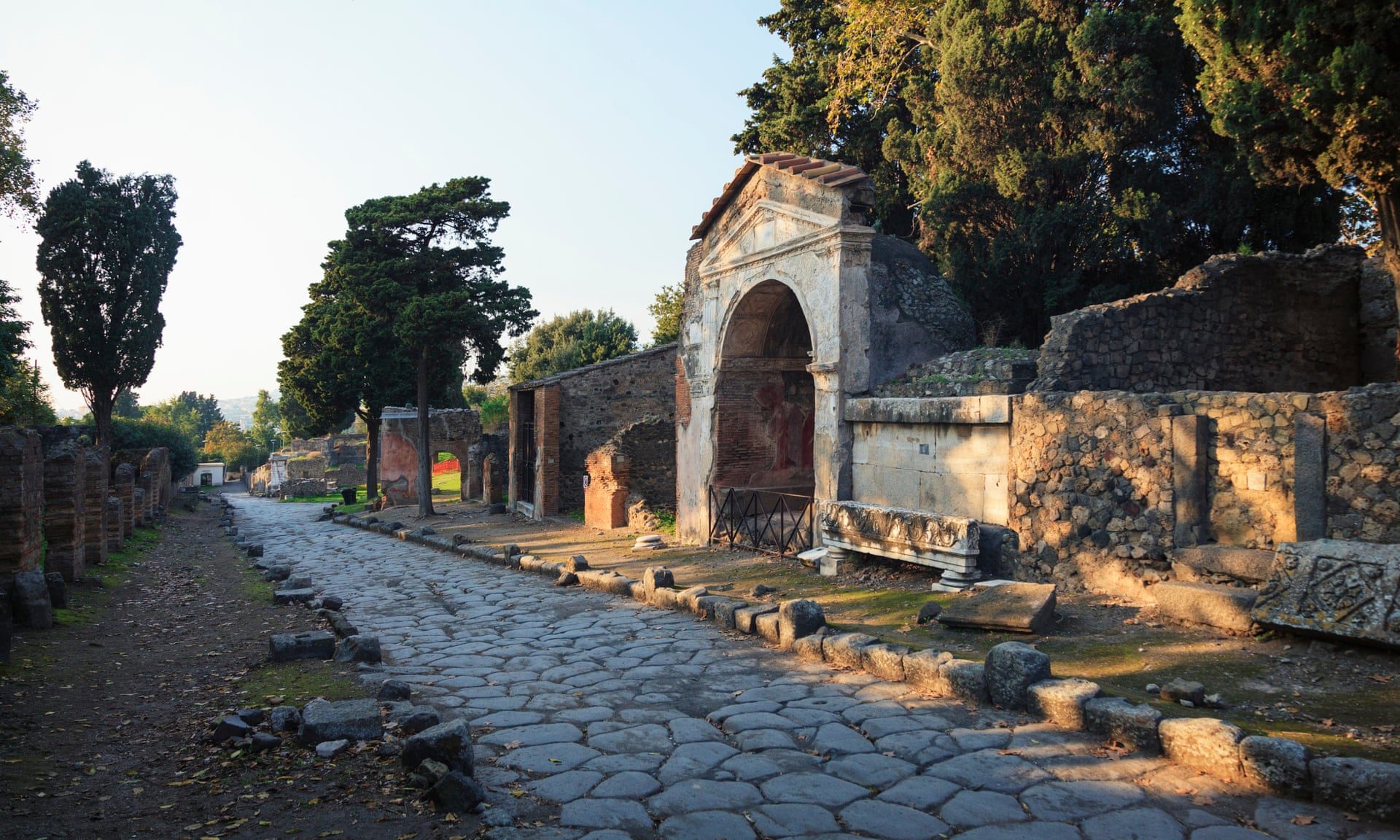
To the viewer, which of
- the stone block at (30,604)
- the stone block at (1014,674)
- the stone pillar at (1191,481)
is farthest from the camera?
the stone block at (30,604)

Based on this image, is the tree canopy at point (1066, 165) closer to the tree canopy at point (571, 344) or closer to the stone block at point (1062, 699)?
the stone block at point (1062, 699)

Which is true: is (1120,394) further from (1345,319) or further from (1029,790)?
(1345,319)

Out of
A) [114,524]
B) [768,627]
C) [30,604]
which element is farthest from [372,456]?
[768,627]

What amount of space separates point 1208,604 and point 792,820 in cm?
417

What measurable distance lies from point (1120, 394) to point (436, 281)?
18.7m

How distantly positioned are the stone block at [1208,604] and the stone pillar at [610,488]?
11.6 m

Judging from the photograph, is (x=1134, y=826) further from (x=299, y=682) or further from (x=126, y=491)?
(x=126, y=491)

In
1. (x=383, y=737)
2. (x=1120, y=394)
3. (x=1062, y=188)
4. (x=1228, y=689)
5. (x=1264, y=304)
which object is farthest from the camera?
(x=1062, y=188)

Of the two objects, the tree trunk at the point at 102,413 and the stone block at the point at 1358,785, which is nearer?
the stone block at the point at 1358,785

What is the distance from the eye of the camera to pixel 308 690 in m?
5.87

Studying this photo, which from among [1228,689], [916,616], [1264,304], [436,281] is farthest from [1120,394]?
[436,281]

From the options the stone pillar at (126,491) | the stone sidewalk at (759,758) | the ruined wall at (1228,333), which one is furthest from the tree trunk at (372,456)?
the ruined wall at (1228,333)

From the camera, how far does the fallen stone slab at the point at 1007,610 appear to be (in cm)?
687

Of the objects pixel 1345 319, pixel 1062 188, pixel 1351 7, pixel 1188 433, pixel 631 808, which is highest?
pixel 1062 188
